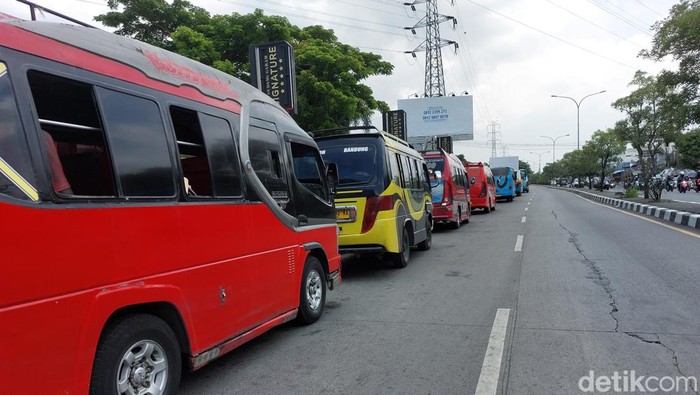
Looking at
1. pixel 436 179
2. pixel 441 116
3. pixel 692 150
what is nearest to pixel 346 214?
pixel 436 179

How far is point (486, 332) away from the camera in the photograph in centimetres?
490

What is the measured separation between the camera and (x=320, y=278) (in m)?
5.82

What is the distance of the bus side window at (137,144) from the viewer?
302 cm

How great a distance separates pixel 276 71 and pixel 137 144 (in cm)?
1093

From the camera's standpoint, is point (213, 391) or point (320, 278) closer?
point (213, 391)

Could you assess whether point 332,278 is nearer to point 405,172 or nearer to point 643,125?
point 405,172

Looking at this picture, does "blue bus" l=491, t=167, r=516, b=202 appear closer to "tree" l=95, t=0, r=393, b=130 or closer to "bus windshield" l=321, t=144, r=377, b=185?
"tree" l=95, t=0, r=393, b=130

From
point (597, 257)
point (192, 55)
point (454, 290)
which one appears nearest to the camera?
point (454, 290)

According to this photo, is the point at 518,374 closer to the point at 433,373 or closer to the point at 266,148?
the point at 433,373

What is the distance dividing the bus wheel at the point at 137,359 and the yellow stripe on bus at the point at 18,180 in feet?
3.01

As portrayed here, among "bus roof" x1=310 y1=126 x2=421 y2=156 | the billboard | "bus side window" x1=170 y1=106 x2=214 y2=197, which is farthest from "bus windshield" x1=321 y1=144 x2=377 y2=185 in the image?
the billboard

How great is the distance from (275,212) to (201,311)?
1.44 m

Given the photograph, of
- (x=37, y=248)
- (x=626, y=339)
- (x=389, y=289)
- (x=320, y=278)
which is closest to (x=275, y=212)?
(x=320, y=278)

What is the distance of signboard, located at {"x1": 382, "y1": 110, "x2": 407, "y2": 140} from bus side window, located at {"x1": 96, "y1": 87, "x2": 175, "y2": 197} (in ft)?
86.4
